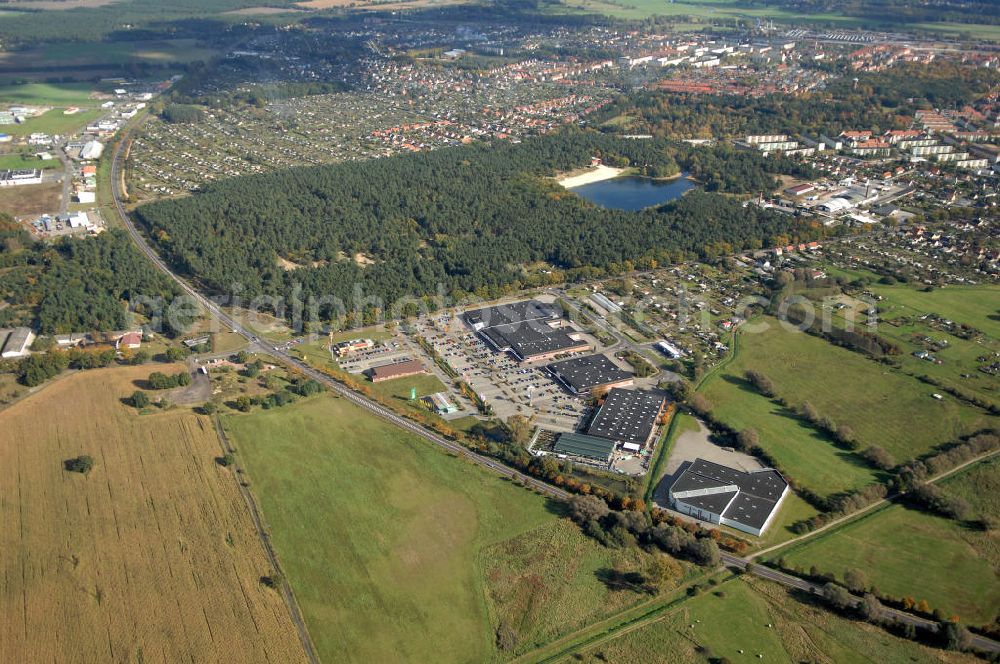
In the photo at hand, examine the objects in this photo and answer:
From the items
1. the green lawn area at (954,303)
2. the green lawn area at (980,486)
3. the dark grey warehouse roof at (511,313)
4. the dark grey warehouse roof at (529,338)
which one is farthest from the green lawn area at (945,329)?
the dark grey warehouse roof at (511,313)

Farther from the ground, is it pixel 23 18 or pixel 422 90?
pixel 23 18

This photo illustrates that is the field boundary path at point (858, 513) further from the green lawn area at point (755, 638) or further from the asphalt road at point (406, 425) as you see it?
the green lawn area at point (755, 638)

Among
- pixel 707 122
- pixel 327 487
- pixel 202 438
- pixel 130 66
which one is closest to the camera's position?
pixel 327 487

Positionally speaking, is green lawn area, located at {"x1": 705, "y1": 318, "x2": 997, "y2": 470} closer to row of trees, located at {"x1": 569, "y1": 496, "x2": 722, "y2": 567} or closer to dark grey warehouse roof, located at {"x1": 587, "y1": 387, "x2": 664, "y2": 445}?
dark grey warehouse roof, located at {"x1": 587, "y1": 387, "x2": 664, "y2": 445}

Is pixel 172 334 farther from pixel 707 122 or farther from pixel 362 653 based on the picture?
pixel 707 122

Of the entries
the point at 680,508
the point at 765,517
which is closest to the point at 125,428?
the point at 680,508

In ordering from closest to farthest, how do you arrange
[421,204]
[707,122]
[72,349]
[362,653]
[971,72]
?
[362,653]
[72,349]
[421,204]
[707,122]
[971,72]

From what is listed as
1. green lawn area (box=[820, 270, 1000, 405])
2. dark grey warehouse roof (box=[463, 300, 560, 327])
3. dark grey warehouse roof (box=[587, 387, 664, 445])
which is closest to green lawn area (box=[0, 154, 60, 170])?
dark grey warehouse roof (box=[463, 300, 560, 327])
